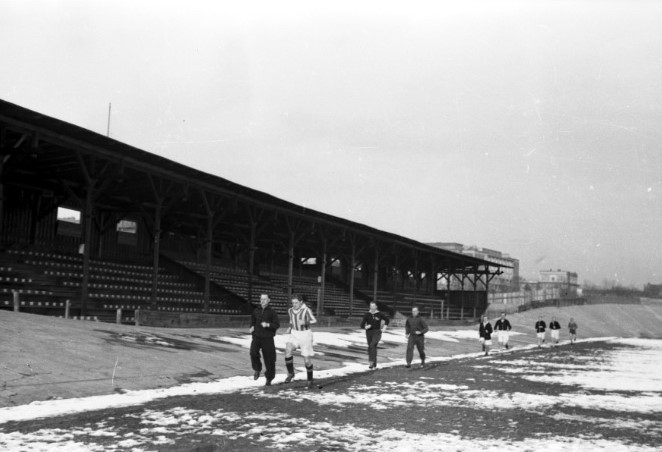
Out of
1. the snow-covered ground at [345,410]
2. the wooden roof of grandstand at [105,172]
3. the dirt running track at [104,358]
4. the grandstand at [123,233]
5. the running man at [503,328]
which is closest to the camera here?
the snow-covered ground at [345,410]

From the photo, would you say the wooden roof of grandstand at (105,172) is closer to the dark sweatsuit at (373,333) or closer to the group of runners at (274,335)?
the group of runners at (274,335)

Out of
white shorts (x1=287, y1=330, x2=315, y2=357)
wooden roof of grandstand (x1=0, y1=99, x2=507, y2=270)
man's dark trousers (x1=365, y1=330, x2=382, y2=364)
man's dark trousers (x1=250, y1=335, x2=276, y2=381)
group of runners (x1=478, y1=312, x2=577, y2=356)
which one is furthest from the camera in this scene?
group of runners (x1=478, y1=312, x2=577, y2=356)

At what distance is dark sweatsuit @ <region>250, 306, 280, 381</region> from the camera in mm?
11969

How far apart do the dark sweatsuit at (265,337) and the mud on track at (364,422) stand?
58 cm

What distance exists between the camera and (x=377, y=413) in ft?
28.7

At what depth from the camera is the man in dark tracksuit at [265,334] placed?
1195 centimetres

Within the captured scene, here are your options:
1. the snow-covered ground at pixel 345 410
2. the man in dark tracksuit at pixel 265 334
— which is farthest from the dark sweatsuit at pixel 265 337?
the snow-covered ground at pixel 345 410

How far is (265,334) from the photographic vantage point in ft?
39.6

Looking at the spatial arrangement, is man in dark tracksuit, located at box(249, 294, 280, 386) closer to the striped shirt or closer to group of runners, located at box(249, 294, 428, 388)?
group of runners, located at box(249, 294, 428, 388)

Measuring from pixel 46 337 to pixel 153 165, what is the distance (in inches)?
389

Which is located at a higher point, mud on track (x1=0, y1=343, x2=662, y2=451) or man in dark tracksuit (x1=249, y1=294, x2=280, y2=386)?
man in dark tracksuit (x1=249, y1=294, x2=280, y2=386)

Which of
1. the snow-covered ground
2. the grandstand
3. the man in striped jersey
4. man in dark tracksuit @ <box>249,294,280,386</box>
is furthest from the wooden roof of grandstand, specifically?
the snow-covered ground

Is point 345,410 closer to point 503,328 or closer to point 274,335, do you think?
point 274,335

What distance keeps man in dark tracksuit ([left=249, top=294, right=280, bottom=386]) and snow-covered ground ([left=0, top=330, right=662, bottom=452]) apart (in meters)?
0.38
